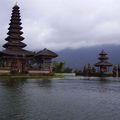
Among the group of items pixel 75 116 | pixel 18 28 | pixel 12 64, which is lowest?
pixel 75 116

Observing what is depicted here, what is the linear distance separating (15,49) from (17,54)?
3221 millimetres

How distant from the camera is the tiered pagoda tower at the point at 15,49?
90.8 meters

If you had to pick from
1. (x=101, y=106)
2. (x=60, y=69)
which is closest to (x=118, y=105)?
(x=101, y=106)

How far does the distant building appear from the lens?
9075 centimetres

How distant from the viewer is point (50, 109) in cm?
2550

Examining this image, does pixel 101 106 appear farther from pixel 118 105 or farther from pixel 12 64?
pixel 12 64

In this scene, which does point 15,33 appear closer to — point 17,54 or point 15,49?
point 15,49

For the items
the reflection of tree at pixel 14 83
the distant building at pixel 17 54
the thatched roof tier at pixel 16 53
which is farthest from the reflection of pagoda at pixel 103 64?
the reflection of tree at pixel 14 83

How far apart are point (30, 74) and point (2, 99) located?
57.3 m

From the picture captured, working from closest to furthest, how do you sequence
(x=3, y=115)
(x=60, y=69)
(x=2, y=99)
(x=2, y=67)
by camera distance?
(x=3, y=115)
(x=2, y=99)
(x=2, y=67)
(x=60, y=69)

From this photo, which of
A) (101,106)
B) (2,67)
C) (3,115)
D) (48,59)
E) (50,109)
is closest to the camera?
(3,115)

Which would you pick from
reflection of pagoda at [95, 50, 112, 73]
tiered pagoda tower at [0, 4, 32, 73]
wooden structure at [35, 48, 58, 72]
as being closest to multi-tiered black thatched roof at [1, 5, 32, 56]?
tiered pagoda tower at [0, 4, 32, 73]

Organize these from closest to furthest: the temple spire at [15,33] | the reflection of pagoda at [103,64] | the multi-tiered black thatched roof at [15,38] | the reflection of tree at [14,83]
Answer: the reflection of tree at [14,83]
the multi-tiered black thatched roof at [15,38]
the temple spire at [15,33]
the reflection of pagoda at [103,64]

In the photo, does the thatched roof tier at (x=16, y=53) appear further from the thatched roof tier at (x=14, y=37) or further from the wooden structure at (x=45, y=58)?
the thatched roof tier at (x=14, y=37)
